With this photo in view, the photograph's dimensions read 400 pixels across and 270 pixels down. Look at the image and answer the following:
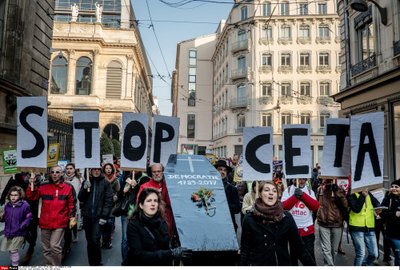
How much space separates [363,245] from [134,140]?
4.47 m

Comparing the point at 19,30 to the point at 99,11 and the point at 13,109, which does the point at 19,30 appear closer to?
the point at 13,109

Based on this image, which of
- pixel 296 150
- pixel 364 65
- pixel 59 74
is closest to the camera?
pixel 296 150

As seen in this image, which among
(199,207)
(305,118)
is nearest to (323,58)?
(305,118)

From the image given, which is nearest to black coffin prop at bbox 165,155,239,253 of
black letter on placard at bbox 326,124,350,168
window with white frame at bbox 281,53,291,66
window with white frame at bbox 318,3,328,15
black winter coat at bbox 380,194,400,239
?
black letter on placard at bbox 326,124,350,168

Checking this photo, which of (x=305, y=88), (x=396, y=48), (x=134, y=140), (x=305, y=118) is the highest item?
(x=305, y=88)

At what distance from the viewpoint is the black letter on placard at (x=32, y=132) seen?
5738 millimetres

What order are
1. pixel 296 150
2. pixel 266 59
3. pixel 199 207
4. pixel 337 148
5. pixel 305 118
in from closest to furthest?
pixel 199 207
pixel 337 148
pixel 296 150
pixel 305 118
pixel 266 59

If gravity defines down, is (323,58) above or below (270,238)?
above

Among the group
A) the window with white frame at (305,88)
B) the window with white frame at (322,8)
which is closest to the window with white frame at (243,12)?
the window with white frame at (322,8)

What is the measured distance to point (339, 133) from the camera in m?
5.71

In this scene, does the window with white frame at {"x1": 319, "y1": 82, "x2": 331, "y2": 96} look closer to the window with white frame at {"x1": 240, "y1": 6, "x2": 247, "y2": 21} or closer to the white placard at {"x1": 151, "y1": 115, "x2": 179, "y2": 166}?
the window with white frame at {"x1": 240, "y1": 6, "x2": 247, "y2": 21}

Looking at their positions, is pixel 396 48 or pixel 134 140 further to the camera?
pixel 396 48

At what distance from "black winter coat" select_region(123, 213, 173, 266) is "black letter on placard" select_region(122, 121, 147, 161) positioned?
3.29m

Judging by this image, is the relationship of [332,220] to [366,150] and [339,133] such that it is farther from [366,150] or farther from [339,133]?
[339,133]
